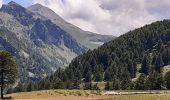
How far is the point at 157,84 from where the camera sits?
200m

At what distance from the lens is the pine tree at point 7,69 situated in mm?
115438

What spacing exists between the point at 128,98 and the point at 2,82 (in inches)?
1987

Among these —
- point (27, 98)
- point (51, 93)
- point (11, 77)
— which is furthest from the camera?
point (11, 77)

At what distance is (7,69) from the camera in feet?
385

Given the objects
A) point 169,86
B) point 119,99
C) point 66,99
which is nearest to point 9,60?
point 66,99

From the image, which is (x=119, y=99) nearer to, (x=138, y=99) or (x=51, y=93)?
(x=138, y=99)

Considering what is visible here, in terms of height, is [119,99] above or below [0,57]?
below

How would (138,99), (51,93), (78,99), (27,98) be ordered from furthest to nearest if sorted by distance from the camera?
(51,93) < (27,98) < (78,99) < (138,99)

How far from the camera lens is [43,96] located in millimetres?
107562

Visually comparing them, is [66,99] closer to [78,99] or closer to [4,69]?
[78,99]

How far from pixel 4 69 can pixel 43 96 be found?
56.0ft

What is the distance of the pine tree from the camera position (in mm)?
115438

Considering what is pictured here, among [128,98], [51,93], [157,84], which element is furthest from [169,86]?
[128,98]

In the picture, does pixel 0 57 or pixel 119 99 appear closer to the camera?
pixel 119 99
